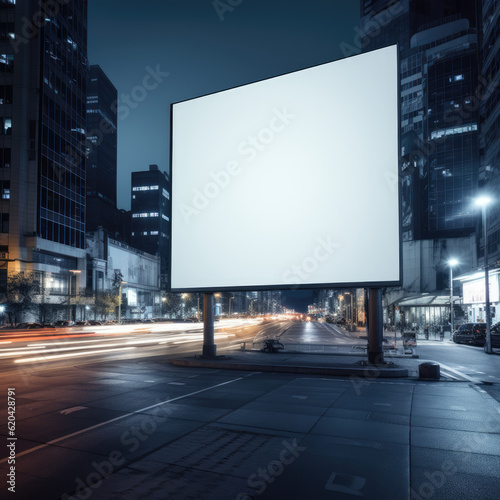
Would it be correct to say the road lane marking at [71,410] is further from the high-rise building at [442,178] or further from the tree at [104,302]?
the tree at [104,302]

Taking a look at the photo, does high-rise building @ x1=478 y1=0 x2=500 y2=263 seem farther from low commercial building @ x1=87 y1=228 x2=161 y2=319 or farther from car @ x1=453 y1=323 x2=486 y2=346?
low commercial building @ x1=87 y1=228 x2=161 y2=319

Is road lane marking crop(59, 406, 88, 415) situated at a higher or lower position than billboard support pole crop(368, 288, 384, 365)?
lower

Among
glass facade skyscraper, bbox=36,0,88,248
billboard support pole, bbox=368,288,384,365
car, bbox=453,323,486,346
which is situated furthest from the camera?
glass facade skyscraper, bbox=36,0,88,248

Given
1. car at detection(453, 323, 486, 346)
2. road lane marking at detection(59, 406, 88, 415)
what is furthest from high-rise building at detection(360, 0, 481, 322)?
road lane marking at detection(59, 406, 88, 415)

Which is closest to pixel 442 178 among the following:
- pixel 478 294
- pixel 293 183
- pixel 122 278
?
pixel 478 294

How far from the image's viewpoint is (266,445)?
8.44 m

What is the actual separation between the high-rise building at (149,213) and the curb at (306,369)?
166m

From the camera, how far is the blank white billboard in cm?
1788

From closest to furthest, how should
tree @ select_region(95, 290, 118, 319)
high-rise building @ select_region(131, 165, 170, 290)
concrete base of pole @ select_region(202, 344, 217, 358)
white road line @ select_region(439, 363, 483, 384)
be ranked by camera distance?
white road line @ select_region(439, 363, 483, 384) → concrete base of pole @ select_region(202, 344, 217, 358) → tree @ select_region(95, 290, 118, 319) → high-rise building @ select_region(131, 165, 170, 290)

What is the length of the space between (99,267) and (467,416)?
97.1 meters

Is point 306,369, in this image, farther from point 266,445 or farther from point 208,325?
point 266,445

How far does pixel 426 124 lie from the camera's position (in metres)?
104

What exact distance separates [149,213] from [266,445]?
186642 mm

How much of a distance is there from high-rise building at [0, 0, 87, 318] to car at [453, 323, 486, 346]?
212ft
